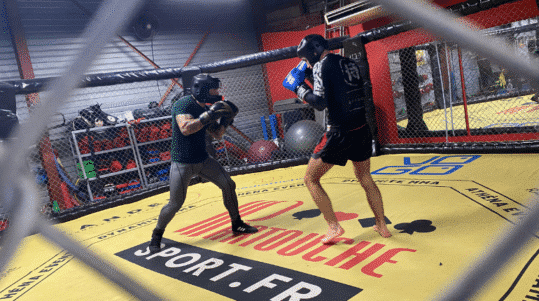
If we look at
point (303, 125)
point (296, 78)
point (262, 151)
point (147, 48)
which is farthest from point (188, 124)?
point (147, 48)

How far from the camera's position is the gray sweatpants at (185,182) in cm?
301

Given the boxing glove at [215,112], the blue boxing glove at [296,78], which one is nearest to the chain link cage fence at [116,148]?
the boxing glove at [215,112]

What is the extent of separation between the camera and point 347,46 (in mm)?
5598

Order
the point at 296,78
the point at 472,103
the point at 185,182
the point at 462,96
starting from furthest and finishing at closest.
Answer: the point at 472,103
the point at 462,96
the point at 185,182
the point at 296,78

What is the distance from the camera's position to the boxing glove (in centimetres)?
287

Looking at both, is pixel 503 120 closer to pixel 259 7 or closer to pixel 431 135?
pixel 431 135

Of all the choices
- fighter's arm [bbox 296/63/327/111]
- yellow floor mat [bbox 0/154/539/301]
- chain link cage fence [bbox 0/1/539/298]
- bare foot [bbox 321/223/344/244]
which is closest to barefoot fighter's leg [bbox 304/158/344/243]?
bare foot [bbox 321/223/344/244]

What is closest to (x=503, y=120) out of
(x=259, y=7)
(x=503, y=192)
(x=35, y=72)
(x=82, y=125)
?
(x=503, y=192)

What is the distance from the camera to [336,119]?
260cm

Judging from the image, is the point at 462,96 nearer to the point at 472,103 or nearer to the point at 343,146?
the point at 472,103

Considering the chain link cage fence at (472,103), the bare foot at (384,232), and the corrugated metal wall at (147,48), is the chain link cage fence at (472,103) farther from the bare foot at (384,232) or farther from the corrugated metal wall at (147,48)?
the corrugated metal wall at (147,48)

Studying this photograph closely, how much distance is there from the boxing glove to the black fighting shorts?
83 cm

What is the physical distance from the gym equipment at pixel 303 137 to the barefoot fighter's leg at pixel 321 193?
3.52 meters

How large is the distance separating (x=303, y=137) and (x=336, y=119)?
365cm
